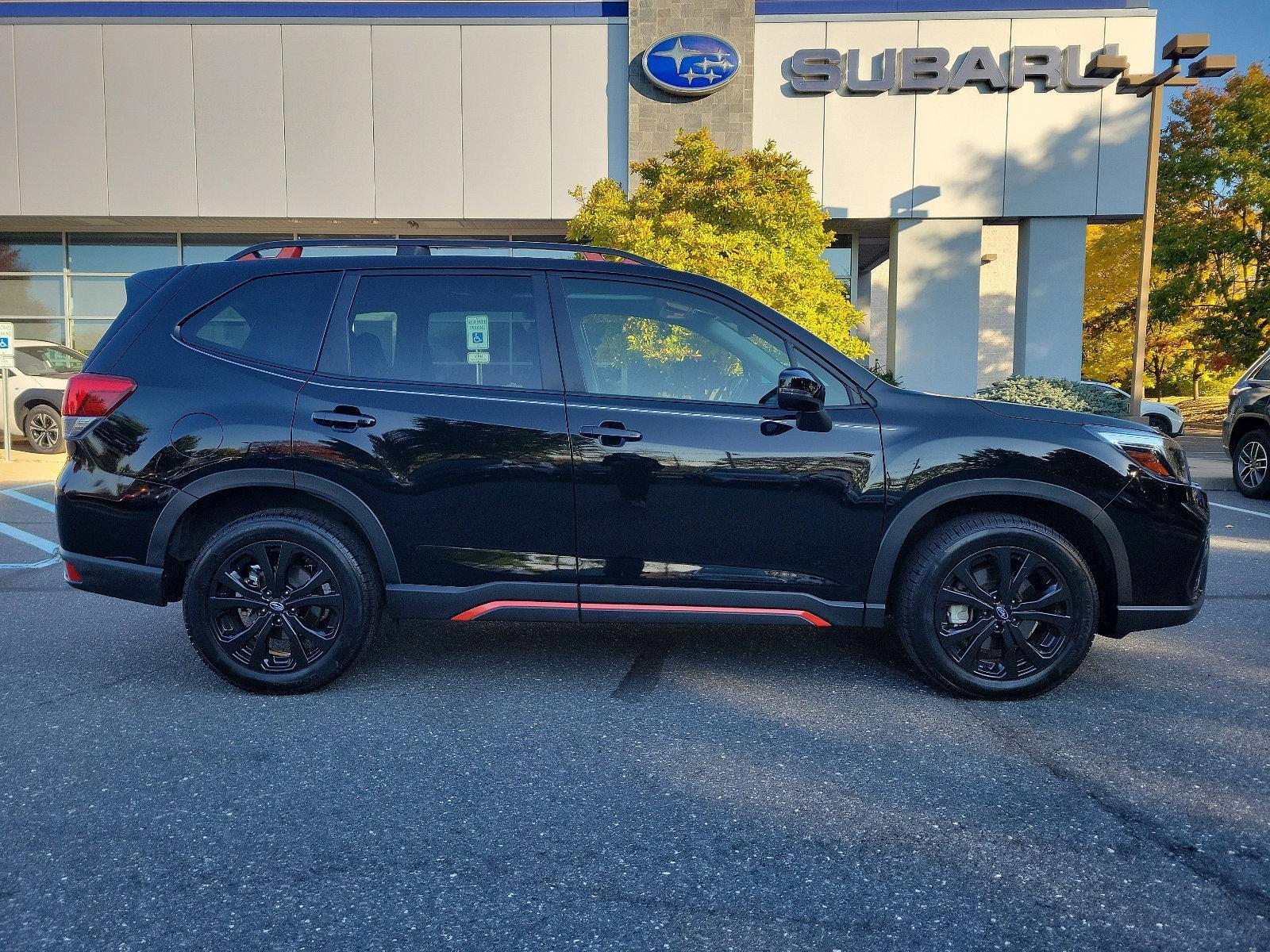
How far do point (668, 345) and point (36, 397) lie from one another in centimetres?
1464

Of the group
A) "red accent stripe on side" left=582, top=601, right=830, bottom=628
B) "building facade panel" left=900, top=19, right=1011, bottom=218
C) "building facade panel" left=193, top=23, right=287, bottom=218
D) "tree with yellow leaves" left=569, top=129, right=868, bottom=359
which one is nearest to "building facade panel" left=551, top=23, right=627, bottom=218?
"tree with yellow leaves" left=569, top=129, right=868, bottom=359

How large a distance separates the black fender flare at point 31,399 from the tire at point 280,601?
13.3 metres

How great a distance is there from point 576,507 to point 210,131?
60.2 ft

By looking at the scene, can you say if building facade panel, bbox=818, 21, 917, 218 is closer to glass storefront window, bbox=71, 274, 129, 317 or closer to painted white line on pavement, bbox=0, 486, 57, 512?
painted white line on pavement, bbox=0, 486, 57, 512

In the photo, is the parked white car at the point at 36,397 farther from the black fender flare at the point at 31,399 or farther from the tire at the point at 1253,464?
the tire at the point at 1253,464

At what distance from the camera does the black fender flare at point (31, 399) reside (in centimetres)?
1512

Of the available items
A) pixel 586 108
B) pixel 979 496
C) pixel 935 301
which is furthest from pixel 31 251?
pixel 979 496

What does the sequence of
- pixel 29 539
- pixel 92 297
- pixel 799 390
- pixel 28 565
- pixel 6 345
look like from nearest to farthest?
pixel 799 390 → pixel 28 565 → pixel 29 539 → pixel 6 345 → pixel 92 297

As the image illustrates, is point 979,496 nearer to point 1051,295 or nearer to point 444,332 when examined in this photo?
point 444,332

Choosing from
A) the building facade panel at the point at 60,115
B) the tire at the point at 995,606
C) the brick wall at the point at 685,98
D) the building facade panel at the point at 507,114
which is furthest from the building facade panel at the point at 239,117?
the tire at the point at 995,606

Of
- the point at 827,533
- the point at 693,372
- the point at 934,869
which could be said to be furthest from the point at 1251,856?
the point at 693,372

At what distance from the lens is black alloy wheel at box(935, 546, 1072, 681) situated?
399 centimetres

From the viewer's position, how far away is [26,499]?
10484 mm

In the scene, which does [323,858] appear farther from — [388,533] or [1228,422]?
[1228,422]
